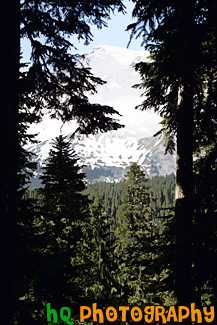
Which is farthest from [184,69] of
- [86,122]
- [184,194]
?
[184,194]

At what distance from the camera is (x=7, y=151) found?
221 centimetres

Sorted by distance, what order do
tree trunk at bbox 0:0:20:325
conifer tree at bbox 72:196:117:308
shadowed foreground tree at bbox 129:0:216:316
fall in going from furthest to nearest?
conifer tree at bbox 72:196:117:308, shadowed foreground tree at bbox 129:0:216:316, tree trunk at bbox 0:0:20:325

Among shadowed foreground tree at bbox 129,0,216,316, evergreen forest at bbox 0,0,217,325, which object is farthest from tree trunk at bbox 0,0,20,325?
shadowed foreground tree at bbox 129,0,216,316

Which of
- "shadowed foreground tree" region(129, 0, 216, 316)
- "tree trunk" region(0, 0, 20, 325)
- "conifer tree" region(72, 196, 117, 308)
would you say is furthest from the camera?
"conifer tree" region(72, 196, 117, 308)

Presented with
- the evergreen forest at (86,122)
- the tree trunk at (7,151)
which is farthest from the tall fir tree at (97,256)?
the tree trunk at (7,151)

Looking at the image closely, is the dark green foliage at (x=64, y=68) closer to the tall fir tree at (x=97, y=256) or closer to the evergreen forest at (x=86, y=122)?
the evergreen forest at (x=86, y=122)

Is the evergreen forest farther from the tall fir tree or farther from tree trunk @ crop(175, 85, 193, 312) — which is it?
the tall fir tree

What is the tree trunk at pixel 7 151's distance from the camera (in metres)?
2.15

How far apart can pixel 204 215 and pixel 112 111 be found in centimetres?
248

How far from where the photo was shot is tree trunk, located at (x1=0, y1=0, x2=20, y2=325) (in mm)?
2150

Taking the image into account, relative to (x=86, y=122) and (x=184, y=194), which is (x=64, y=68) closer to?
(x=86, y=122)

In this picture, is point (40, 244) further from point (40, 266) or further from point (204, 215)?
point (204, 215)

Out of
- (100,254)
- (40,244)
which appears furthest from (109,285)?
(40,244)

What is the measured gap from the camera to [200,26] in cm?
420
